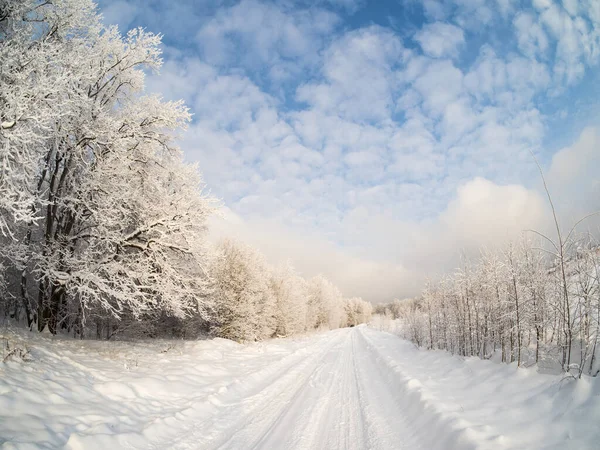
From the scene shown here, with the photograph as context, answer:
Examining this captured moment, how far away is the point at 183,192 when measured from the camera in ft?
34.1

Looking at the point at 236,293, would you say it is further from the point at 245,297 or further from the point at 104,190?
the point at 104,190

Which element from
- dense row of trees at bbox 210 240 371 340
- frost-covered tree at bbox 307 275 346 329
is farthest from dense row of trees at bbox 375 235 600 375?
frost-covered tree at bbox 307 275 346 329

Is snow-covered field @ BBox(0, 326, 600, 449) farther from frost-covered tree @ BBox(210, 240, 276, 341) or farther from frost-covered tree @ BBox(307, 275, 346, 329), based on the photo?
frost-covered tree @ BBox(307, 275, 346, 329)

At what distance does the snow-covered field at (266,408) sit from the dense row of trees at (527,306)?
1339 mm

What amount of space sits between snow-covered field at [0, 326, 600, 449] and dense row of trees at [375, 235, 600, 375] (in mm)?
1339

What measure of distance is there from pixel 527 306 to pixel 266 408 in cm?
915

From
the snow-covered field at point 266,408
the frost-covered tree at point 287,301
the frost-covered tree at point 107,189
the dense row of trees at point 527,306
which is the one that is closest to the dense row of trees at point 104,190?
the frost-covered tree at point 107,189

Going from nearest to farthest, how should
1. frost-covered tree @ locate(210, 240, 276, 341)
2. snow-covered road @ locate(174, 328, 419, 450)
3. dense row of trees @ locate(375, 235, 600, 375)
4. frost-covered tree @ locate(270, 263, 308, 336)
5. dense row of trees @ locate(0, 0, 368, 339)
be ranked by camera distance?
snow-covered road @ locate(174, 328, 419, 450)
dense row of trees @ locate(375, 235, 600, 375)
dense row of trees @ locate(0, 0, 368, 339)
frost-covered tree @ locate(210, 240, 276, 341)
frost-covered tree @ locate(270, 263, 308, 336)

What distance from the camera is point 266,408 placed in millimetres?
6816

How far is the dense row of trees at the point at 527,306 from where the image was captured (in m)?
6.60

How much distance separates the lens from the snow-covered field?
4.46 m

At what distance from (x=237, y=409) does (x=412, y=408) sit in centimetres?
400

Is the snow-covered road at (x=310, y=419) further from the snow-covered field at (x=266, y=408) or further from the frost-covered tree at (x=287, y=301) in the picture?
the frost-covered tree at (x=287, y=301)

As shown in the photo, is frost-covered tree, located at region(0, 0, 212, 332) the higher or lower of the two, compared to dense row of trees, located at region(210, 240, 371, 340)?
higher
